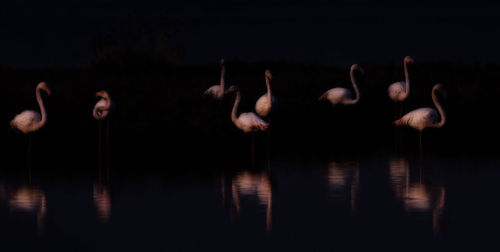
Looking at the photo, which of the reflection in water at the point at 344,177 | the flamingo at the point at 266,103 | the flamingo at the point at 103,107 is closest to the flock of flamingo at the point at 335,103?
A: the flamingo at the point at 266,103

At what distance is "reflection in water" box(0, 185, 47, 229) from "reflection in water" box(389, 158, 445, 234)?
15.0ft

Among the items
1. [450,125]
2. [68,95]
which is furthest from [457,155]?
[68,95]

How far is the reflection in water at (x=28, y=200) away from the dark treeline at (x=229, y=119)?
3.35 metres

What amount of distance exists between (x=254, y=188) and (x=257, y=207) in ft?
5.43

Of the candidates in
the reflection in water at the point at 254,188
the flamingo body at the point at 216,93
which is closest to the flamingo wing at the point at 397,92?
the flamingo body at the point at 216,93

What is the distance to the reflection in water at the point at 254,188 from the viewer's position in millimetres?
12188

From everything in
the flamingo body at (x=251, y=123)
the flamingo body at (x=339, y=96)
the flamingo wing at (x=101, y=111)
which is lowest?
the flamingo body at (x=251, y=123)

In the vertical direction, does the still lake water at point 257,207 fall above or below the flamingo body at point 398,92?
below

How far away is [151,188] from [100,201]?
1.27 m

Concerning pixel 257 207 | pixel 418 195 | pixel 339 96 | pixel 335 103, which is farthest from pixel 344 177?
pixel 335 103

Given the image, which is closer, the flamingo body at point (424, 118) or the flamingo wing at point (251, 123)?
the flamingo wing at point (251, 123)

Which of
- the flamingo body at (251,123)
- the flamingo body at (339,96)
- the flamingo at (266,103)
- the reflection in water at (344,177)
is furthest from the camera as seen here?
the flamingo body at (339,96)

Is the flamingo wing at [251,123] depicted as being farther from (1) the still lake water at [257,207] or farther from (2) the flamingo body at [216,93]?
(2) the flamingo body at [216,93]

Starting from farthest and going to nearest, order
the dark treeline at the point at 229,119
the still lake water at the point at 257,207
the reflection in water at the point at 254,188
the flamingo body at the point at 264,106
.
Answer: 1. the flamingo body at the point at 264,106
2. the dark treeline at the point at 229,119
3. the reflection in water at the point at 254,188
4. the still lake water at the point at 257,207
